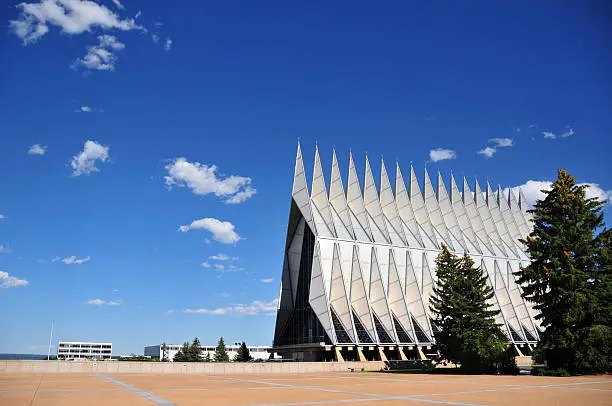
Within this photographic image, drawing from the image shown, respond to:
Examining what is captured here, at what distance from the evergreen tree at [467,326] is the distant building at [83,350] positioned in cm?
15694

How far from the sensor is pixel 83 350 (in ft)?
541

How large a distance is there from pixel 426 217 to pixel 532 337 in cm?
1967

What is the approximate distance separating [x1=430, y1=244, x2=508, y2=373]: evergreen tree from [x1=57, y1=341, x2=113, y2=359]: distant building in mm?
156942

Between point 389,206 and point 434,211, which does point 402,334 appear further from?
point 434,211

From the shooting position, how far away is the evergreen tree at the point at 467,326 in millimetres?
28872

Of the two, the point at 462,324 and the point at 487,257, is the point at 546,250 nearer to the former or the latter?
the point at 462,324

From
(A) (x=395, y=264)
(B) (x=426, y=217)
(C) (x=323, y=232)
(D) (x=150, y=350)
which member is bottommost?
(D) (x=150, y=350)

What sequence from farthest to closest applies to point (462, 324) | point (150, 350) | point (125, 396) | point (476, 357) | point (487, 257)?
point (150, 350)
point (487, 257)
point (462, 324)
point (476, 357)
point (125, 396)

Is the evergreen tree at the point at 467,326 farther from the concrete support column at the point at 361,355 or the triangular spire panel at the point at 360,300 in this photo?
the triangular spire panel at the point at 360,300

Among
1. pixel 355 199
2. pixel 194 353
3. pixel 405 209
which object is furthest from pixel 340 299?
pixel 194 353

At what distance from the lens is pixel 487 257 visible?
62031mm

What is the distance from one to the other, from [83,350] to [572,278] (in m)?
175

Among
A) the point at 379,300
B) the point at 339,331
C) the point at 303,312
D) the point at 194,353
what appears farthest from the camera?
the point at 194,353

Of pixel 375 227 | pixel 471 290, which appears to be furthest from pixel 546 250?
pixel 375 227
